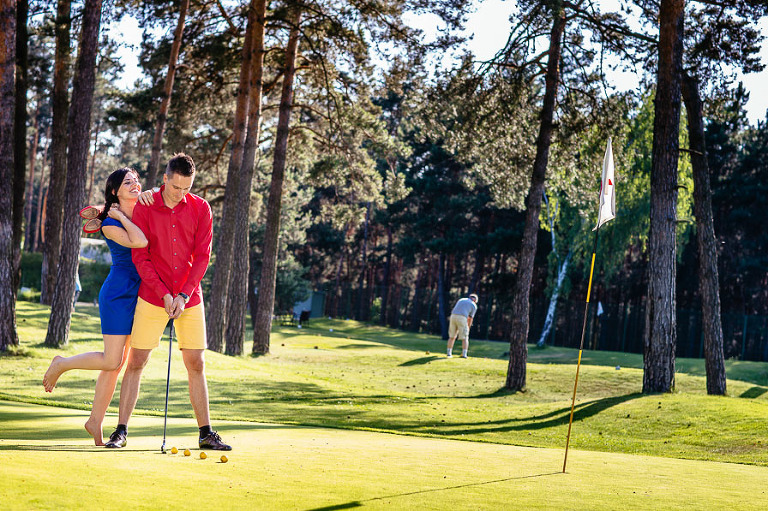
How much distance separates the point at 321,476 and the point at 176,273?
6.42 feet

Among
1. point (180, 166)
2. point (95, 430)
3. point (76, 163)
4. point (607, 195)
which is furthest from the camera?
point (76, 163)

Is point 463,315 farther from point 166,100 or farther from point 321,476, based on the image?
point 321,476

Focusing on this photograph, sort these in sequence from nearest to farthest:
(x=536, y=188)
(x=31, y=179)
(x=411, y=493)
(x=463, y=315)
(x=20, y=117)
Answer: (x=411, y=493) < (x=536, y=188) < (x=20, y=117) < (x=463, y=315) < (x=31, y=179)

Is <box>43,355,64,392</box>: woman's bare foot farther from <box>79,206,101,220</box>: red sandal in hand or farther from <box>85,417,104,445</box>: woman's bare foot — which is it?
<box>79,206,101,220</box>: red sandal in hand

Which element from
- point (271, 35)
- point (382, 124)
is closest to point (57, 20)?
point (271, 35)

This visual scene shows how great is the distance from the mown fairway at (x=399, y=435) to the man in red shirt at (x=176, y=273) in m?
0.64

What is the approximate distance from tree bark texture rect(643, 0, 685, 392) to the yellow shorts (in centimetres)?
1226

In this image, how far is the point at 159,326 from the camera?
6430mm

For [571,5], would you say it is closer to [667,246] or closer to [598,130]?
[598,130]

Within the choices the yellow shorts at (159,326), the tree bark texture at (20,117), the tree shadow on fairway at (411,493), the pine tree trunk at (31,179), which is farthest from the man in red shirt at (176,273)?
the pine tree trunk at (31,179)

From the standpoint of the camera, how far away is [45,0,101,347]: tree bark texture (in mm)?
16953

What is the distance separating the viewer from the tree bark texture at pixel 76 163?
16953 mm

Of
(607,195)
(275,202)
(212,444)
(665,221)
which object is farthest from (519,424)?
(275,202)

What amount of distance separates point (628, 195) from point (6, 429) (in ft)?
102
